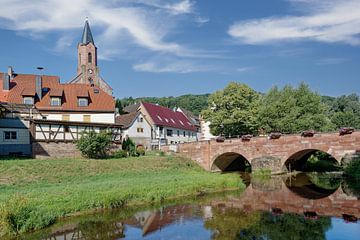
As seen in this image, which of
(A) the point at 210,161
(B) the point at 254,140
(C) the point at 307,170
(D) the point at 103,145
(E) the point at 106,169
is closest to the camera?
(E) the point at 106,169

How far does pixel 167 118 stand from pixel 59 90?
791 inches

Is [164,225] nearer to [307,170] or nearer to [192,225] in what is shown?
[192,225]

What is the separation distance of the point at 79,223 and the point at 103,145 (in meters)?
18.3

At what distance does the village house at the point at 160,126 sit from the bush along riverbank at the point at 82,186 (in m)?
12.9

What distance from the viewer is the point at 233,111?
165ft

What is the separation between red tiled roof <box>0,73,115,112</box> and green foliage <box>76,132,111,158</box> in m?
9.84

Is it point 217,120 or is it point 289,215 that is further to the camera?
point 217,120

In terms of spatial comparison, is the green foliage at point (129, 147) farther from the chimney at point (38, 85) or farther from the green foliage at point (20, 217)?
the green foliage at point (20, 217)

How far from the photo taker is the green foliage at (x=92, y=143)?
35688 mm

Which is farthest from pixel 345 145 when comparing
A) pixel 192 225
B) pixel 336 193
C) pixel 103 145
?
pixel 103 145

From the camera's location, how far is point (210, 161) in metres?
42.4

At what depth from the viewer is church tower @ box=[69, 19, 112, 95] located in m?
64.5

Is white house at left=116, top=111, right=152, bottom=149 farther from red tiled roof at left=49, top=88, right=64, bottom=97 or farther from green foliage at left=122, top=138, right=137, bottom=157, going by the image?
red tiled roof at left=49, top=88, right=64, bottom=97

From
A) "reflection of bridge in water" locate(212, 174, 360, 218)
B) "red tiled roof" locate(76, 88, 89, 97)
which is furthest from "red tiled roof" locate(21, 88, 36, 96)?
"reflection of bridge in water" locate(212, 174, 360, 218)
